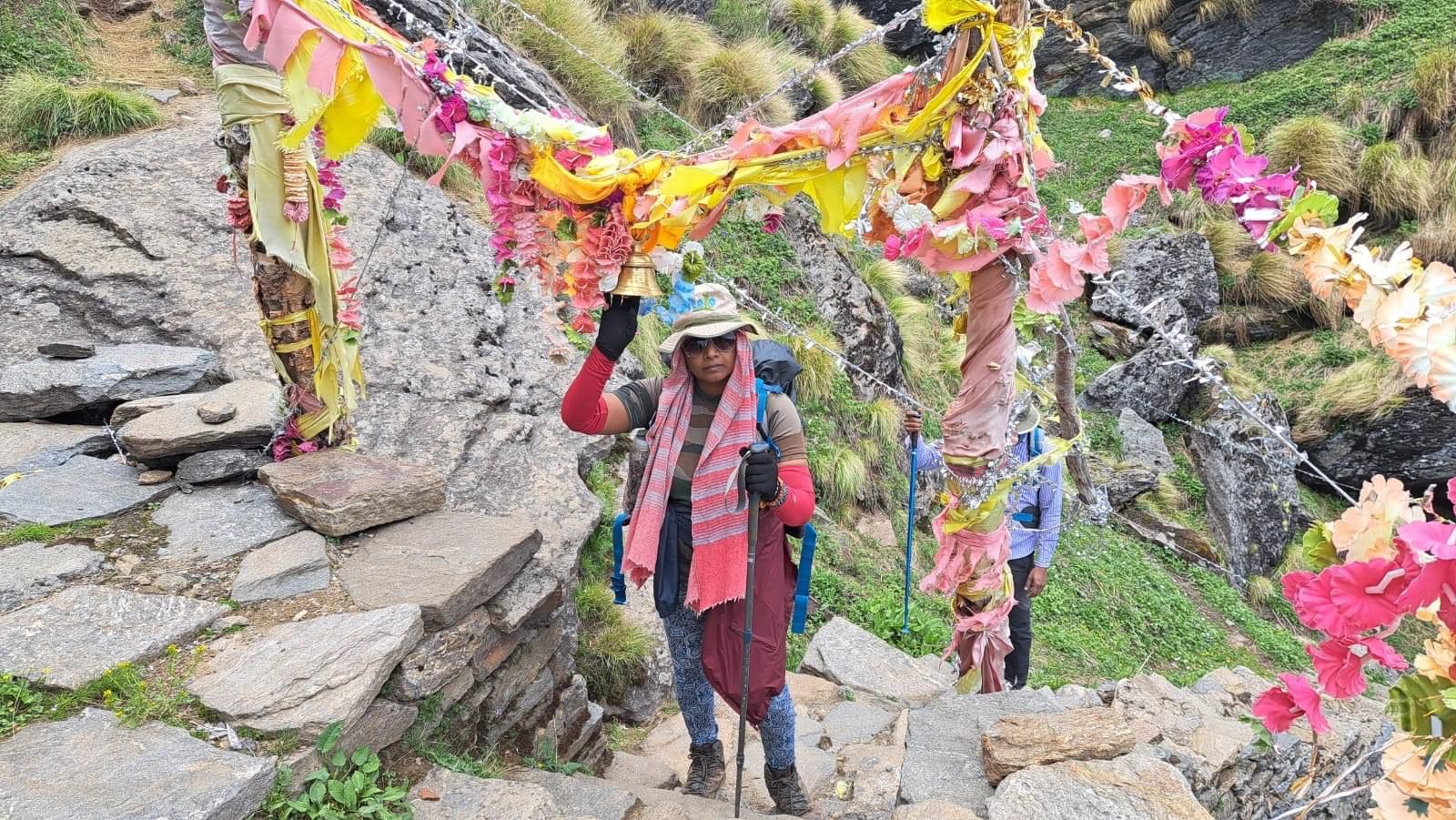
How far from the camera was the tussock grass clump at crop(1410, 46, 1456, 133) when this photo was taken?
477 inches

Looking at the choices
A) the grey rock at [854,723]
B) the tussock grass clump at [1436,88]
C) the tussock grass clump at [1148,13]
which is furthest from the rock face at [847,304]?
the tussock grass clump at [1148,13]

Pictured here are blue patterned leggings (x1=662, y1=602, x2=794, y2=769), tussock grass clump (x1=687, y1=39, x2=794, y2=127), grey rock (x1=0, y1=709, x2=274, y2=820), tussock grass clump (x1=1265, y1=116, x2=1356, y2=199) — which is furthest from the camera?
tussock grass clump (x1=1265, y1=116, x2=1356, y2=199)

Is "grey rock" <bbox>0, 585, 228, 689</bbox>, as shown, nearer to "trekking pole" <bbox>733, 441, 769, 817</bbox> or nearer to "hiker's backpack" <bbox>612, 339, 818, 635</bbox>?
"trekking pole" <bbox>733, 441, 769, 817</bbox>

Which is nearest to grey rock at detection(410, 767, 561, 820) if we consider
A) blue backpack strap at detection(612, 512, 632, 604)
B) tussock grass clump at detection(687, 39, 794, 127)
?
blue backpack strap at detection(612, 512, 632, 604)

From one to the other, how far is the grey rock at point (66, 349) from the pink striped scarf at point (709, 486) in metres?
3.66

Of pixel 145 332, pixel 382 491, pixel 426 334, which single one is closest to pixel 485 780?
pixel 382 491

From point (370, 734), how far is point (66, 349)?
133 inches

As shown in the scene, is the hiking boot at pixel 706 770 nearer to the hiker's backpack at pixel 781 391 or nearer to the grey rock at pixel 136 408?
the hiker's backpack at pixel 781 391

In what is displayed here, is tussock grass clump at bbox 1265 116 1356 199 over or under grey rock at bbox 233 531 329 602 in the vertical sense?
under

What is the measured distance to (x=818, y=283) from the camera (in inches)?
336

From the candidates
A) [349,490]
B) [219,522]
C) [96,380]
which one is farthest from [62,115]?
[349,490]

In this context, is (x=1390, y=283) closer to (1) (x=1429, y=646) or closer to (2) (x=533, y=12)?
(1) (x=1429, y=646)

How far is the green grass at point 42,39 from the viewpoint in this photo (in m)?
7.43

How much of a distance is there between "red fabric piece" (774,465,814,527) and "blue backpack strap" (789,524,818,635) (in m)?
0.09
